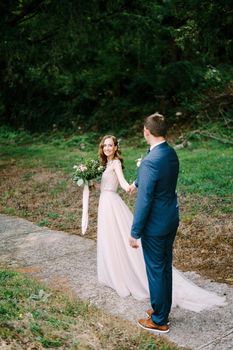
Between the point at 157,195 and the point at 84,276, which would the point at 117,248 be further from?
the point at 157,195

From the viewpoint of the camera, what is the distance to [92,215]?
9.29 m

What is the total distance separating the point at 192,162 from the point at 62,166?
3.73 m

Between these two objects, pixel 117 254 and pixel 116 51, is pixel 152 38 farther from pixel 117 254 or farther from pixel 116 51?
pixel 117 254

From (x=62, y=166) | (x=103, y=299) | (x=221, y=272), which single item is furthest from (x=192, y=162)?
(x=103, y=299)

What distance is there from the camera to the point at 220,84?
1945 cm

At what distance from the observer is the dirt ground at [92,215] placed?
6789 mm

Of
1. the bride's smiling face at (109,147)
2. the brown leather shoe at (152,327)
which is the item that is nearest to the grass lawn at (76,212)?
the brown leather shoe at (152,327)

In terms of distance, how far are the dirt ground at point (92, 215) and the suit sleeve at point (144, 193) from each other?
1990mm

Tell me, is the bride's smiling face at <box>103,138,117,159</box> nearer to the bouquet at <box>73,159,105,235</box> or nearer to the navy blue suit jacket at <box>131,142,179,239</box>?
the bouquet at <box>73,159,105,235</box>

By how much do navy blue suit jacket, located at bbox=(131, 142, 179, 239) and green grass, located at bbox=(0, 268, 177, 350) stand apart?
3.04ft

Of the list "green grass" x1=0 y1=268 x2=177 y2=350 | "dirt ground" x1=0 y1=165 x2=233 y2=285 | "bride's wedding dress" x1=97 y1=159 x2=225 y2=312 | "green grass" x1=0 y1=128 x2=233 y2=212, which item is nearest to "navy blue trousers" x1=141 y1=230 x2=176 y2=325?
"green grass" x1=0 y1=268 x2=177 y2=350

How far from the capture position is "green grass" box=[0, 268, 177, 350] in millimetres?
4207

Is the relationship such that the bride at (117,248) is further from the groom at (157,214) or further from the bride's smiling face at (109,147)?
the groom at (157,214)

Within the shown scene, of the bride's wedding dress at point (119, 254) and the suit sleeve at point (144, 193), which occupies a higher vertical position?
the suit sleeve at point (144, 193)
